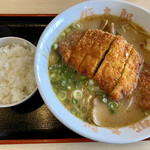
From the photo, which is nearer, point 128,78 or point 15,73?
point 128,78

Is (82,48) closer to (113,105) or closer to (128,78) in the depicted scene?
(128,78)

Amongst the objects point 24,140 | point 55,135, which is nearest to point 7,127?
point 24,140

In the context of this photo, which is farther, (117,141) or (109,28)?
(109,28)

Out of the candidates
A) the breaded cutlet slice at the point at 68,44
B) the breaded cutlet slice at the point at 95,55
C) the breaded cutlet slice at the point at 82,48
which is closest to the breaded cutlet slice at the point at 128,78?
the breaded cutlet slice at the point at 95,55

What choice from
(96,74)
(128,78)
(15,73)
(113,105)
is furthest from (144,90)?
(15,73)

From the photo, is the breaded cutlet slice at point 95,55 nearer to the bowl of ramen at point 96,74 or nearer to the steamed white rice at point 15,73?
the bowl of ramen at point 96,74

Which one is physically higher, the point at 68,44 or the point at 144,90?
the point at 68,44

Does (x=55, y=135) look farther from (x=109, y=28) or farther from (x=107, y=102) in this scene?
(x=109, y=28)
